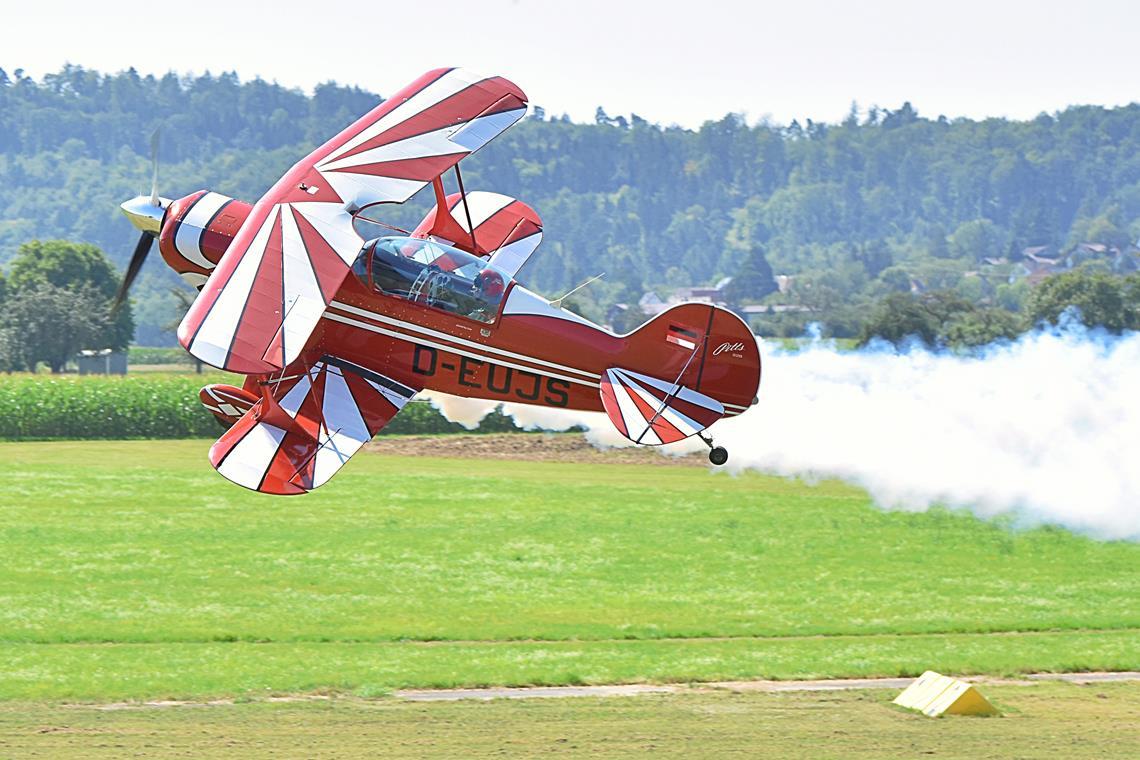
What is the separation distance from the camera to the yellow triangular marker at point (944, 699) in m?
24.0

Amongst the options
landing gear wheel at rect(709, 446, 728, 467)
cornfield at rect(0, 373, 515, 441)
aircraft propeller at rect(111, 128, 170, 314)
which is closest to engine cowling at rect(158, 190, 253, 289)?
aircraft propeller at rect(111, 128, 170, 314)

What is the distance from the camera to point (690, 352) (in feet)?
62.0

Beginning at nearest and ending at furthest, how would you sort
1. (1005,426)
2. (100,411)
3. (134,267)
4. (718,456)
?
(718,456) → (134,267) → (1005,426) → (100,411)

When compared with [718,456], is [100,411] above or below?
below

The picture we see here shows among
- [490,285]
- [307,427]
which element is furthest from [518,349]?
[307,427]

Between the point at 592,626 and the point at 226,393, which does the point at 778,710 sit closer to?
the point at 592,626

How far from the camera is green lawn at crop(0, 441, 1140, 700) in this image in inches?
1062

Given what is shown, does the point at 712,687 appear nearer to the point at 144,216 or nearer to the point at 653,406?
the point at 653,406

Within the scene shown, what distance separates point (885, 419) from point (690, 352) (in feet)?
28.4

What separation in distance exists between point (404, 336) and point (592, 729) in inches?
264

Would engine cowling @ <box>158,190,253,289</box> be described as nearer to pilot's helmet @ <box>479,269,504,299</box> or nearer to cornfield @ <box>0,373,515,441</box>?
pilot's helmet @ <box>479,269,504,299</box>

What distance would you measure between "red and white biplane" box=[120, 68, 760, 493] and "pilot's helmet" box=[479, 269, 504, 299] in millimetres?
18

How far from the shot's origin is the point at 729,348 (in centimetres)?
1877

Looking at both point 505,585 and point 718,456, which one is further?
point 505,585
